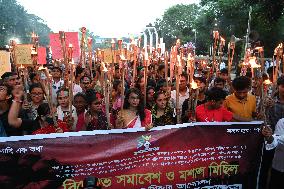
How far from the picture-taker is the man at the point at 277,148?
3818 mm

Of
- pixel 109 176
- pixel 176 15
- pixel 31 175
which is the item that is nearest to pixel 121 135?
pixel 109 176

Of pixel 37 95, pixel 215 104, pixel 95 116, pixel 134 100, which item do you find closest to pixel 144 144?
pixel 134 100

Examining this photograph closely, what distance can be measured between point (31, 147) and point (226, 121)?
2167 mm

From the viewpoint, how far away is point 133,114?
4.51 metres

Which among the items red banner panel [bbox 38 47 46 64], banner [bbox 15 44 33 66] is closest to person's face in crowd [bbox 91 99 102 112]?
banner [bbox 15 44 33 66]

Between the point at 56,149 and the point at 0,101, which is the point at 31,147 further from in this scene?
the point at 0,101

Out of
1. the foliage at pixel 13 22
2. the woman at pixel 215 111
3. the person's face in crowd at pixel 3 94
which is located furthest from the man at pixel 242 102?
the foliage at pixel 13 22

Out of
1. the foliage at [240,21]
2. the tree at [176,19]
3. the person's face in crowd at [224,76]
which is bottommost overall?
the person's face in crowd at [224,76]

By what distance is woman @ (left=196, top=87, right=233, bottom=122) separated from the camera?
4367 mm

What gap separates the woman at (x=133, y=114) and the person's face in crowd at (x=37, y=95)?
1244mm

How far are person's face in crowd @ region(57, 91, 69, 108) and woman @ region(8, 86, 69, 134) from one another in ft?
1.45

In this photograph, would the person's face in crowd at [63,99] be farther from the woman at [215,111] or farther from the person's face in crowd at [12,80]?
the woman at [215,111]

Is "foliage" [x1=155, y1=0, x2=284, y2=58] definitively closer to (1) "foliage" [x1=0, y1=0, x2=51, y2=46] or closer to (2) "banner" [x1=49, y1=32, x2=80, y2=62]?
(2) "banner" [x1=49, y1=32, x2=80, y2=62]

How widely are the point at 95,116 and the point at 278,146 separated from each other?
84.0 inches
